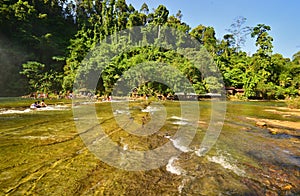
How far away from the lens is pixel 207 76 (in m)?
43.8

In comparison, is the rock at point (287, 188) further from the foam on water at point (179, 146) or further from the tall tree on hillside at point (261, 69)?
the tall tree on hillside at point (261, 69)

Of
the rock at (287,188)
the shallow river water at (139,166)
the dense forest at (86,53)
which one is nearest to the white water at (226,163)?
the shallow river water at (139,166)

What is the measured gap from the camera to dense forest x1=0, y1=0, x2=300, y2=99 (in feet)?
130

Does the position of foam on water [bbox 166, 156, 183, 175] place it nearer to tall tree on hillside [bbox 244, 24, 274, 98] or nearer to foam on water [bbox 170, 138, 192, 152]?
foam on water [bbox 170, 138, 192, 152]

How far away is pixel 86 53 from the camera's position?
46.5 meters

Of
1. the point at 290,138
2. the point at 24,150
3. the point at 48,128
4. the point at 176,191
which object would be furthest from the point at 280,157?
the point at 48,128

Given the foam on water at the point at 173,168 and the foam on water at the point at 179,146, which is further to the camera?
the foam on water at the point at 179,146

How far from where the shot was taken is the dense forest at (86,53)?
3966 cm

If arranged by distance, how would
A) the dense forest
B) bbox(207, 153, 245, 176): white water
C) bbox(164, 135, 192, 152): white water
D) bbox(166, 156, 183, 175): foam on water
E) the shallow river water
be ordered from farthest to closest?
1. the dense forest
2. bbox(164, 135, 192, 152): white water
3. bbox(207, 153, 245, 176): white water
4. bbox(166, 156, 183, 175): foam on water
5. the shallow river water

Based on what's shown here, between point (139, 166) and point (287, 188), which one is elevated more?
point (139, 166)

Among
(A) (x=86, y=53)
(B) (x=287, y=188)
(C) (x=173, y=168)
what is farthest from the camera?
(A) (x=86, y=53)

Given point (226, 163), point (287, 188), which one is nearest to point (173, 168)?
point (226, 163)

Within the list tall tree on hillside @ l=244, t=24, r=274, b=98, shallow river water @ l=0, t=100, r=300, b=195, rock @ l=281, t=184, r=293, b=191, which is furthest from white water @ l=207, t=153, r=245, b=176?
tall tree on hillside @ l=244, t=24, r=274, b=98

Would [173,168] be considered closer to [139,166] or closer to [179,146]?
[139,166]
